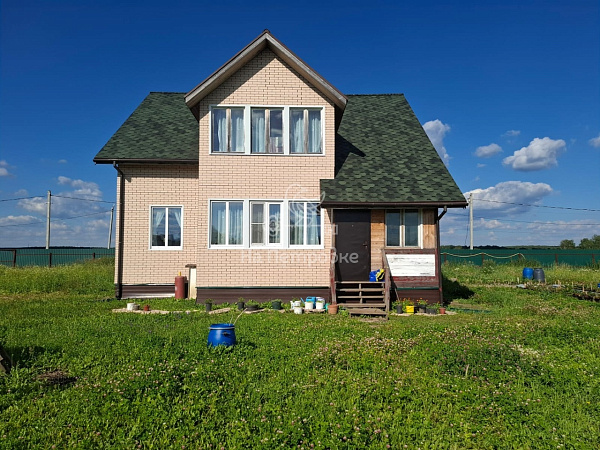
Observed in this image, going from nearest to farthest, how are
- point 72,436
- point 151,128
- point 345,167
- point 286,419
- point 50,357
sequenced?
1. point 72,436
2. point 286,419
3. point 50,357
4. point 345,167
5. point 151,128

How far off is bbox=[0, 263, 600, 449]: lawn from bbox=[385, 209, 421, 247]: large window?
14.1 feet

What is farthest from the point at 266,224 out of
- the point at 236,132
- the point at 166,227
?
the point at 166,227

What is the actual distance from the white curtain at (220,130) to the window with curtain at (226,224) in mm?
1923

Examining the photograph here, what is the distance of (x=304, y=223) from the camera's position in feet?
45.9

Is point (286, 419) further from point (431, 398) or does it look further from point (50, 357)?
point (50, 357)

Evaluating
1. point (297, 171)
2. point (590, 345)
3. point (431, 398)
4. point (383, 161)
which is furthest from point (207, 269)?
point (590, 345)

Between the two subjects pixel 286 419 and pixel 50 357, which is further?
pixel 50 357

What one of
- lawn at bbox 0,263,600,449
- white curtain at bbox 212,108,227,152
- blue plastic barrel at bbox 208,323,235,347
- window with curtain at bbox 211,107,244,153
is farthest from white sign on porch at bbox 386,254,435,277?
blue plastic barrel at bbox 208,323,235,347

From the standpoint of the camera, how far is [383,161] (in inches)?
612

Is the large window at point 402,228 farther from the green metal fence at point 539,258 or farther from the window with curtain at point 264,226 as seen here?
the green metal fence at point 539,258

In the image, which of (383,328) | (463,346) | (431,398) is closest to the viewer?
(431,398)

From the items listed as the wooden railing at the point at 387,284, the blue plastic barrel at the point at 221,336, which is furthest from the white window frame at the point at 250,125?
the blue plastic barrel at the point at 221,336

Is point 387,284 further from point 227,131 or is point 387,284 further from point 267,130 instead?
point 227,131

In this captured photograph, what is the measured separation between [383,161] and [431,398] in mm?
11179
